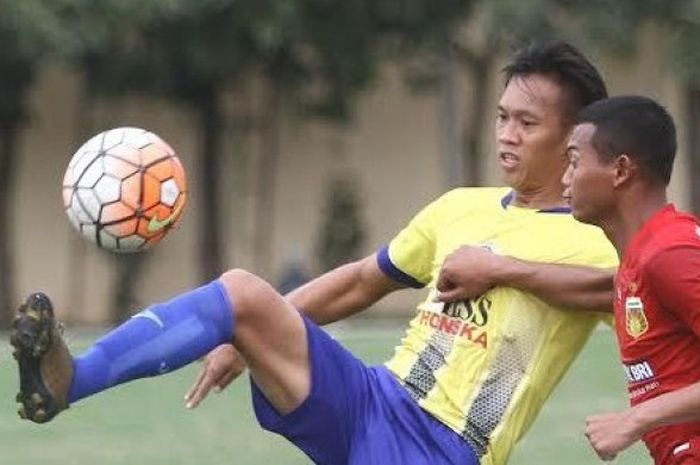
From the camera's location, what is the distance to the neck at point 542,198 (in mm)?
6066

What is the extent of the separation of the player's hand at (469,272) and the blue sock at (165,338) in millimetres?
800

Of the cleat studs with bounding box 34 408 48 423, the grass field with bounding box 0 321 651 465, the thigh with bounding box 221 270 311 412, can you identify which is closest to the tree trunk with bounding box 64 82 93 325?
the grass field with bounding box 0 321 651 465

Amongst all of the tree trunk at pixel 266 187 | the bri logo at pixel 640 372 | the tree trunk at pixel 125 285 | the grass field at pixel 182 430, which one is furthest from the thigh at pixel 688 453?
the tree trunk at pixel 266 187

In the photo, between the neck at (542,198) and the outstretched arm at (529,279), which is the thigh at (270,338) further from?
the neck at (542,198)

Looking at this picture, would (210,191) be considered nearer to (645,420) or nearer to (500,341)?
(500,341)

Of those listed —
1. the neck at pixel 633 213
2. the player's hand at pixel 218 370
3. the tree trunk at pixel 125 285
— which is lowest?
the tree trunk at pixel 125 285

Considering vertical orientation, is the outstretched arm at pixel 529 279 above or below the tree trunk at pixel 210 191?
above

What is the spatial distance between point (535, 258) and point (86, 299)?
839 inches

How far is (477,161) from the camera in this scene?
2727cm

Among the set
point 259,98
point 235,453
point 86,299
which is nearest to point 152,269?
point 86,299

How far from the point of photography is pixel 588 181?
5426 millimetres

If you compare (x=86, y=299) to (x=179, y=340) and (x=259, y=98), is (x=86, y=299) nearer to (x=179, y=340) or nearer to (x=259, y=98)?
(x=259, y=98)

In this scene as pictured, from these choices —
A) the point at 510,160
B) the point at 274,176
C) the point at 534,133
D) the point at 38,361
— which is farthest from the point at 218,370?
the point at 274,176

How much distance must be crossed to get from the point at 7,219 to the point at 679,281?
22.5 m
